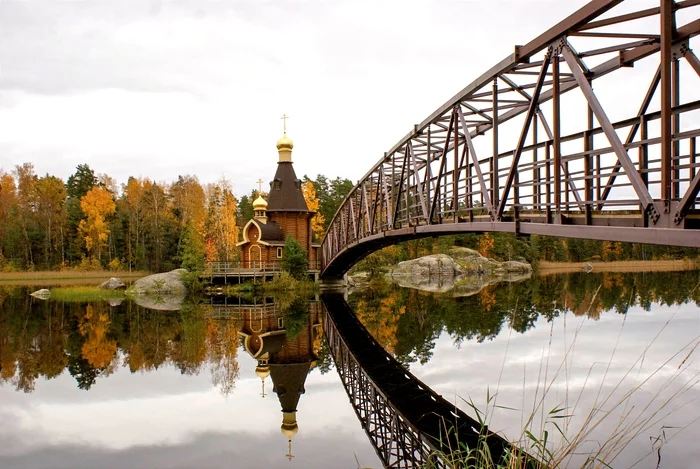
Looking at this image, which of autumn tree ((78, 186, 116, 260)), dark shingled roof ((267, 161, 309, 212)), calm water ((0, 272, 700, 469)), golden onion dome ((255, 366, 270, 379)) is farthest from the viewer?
autumn tree ((78, 186, 116, 260))

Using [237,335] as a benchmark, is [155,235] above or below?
above

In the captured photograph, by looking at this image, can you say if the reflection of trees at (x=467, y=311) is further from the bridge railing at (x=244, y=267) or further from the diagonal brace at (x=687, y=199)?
the diagonal brace at (x=687, y=199)

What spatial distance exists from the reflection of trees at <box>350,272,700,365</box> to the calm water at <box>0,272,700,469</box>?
0.46 ft

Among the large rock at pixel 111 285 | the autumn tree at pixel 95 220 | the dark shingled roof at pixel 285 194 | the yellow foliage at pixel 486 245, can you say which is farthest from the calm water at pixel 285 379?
the yellow foliage at pixel 486 245

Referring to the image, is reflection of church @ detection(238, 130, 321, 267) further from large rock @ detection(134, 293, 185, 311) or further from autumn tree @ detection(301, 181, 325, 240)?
autumn tree @ detection(301, 181, 325, 240)

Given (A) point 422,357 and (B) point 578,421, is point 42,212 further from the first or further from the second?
(B) point 578,421

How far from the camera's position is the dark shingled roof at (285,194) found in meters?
42.6

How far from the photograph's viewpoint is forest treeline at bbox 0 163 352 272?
202ft

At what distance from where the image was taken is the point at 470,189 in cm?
1577

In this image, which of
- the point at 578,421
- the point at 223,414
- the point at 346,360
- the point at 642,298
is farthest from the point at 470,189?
the point at 642,298

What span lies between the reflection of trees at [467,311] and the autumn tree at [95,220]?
39.5 metres

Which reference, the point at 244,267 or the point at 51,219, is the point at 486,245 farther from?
the point at 51,219

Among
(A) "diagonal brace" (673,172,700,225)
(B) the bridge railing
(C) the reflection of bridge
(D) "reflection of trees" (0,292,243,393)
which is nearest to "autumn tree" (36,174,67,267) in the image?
(B) the bridge railing

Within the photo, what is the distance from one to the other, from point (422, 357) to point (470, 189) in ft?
16.5
